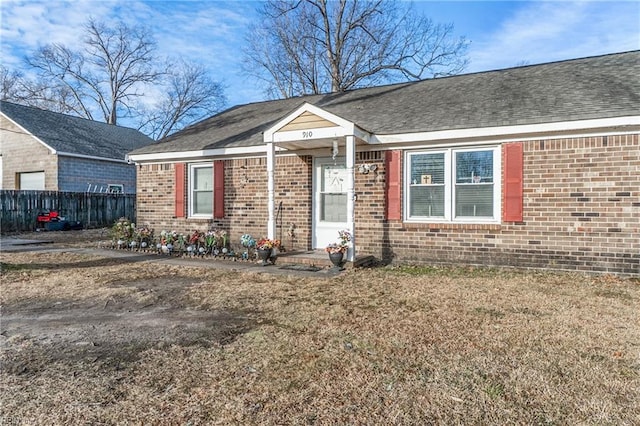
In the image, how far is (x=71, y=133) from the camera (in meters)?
21.1

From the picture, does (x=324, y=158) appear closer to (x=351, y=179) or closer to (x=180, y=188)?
(x=351, y=179)

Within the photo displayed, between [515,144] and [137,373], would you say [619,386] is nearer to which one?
[137,373]

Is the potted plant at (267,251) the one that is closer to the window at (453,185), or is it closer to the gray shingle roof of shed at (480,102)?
the gray shingle roof of shed at (480,102)

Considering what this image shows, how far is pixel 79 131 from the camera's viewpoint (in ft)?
72.0

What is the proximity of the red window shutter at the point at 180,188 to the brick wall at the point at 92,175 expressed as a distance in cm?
Answer: 1113

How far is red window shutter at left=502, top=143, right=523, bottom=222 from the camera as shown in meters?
7.41

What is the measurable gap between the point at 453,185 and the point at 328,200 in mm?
2817

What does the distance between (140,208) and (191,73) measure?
28.7 m

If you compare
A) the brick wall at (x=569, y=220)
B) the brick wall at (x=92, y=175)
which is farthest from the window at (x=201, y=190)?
the brick wall at (x=92, y=175)

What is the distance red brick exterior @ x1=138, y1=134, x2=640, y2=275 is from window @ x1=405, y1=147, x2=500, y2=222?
278 mm

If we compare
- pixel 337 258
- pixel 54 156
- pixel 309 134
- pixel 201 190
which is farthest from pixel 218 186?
pixel 54 156

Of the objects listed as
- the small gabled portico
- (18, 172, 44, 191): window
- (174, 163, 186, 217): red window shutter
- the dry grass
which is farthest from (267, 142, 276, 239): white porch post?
(18, 172, 44, 191): window

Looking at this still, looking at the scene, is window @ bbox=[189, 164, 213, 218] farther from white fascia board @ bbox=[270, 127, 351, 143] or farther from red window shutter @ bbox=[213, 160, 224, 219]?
white fascia board @ bbox=[270, 127, 351, 143]

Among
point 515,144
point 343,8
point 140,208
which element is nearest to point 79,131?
point 140,208
